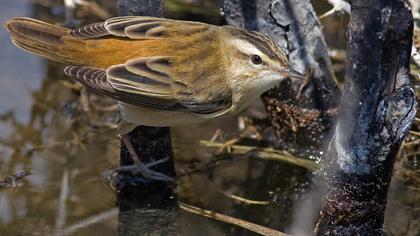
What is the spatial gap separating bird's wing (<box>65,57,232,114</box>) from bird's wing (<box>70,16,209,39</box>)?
173 mm

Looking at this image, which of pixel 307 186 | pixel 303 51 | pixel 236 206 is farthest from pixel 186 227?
pixel 303 51

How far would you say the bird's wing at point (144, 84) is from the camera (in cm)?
521

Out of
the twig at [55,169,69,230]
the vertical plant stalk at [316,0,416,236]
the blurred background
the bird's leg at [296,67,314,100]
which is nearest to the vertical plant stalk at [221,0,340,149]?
the bird's leg at [296,67,314,100]

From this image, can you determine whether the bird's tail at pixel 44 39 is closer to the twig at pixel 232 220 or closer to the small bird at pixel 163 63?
the small bird at pixel 163 63

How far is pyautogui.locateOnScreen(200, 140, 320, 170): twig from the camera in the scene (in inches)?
245

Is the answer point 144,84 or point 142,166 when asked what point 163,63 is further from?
point 142,166

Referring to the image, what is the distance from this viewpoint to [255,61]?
544 cm

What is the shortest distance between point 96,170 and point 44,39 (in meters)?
1.05

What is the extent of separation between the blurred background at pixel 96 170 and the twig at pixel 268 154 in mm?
57

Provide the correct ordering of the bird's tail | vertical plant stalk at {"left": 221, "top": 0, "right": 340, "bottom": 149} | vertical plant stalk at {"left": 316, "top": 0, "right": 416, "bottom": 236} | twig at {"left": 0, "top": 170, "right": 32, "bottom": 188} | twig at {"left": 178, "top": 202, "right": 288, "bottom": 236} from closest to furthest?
1. vertical plant stalk at {"left": 316, "top": 0, "right": 416, "bottom": 236}
2. twig at {"left": 178, "top": 202, "right": 288, "bottom": 236}
3. the bird's tail
4. twig at {"left": 0, "top": 170, "right": 32, "bottom": 188}
5. vertical plant stalk at {"left": 221, "top": 0, "right": 340, "bottom": 149}

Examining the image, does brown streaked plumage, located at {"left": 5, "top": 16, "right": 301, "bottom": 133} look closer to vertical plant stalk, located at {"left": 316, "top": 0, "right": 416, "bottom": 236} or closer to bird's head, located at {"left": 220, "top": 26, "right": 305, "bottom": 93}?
bird's head, located at {"left": 220, "top": 26, "right": 305, "bottom": 93}

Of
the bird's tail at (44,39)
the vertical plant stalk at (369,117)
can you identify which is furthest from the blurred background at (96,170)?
the bird's tail at (44,39)

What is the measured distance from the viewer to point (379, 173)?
15.7 ft

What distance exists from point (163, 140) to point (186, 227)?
76 cm
